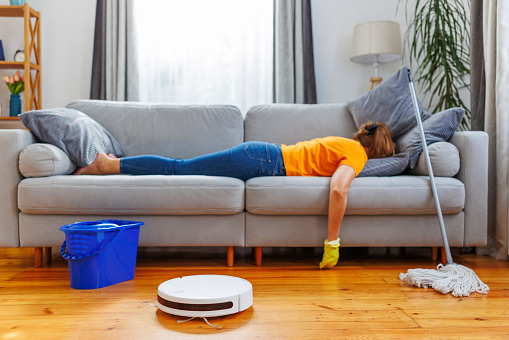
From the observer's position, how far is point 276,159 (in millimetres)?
2184

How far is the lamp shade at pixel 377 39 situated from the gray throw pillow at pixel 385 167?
1.32 metres

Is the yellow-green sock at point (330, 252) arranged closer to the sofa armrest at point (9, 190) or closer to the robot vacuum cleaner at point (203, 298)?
the robot vacuum cleaner at point (203, 298)

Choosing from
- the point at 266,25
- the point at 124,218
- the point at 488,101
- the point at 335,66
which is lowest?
the point at 124,218

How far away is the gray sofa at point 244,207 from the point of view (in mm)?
1989

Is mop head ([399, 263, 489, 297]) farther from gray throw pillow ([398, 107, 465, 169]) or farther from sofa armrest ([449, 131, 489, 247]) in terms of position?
gray throw pillow ([398, 107, 465, 169])

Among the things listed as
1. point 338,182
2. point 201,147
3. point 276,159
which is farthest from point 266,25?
point 338,182

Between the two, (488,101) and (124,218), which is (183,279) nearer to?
(124,218)

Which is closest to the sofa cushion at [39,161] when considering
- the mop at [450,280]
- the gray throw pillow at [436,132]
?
the mop at [450,280]

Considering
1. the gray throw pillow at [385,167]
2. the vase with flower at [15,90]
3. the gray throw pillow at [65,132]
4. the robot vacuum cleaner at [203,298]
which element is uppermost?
the vase with flower at [15,90]

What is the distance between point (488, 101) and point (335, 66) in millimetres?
1545

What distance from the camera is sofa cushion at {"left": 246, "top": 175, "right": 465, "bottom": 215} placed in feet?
6.62

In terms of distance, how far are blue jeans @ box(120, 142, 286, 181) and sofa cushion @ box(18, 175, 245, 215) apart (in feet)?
0.50

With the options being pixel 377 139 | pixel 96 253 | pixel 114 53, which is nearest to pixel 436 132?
pixel 377 139

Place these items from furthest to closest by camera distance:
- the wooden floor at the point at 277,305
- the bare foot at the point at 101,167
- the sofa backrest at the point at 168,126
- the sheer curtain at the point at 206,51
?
the sheer curtain at the point at 206,51 → the sofa backrest at the point at 168,126 → the bare foot at the point at 101,167 → the wooden floor at the point at 277,305
